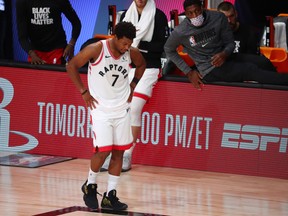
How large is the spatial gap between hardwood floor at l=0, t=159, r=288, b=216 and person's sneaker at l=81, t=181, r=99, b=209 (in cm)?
7

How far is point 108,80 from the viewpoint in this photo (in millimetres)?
7750

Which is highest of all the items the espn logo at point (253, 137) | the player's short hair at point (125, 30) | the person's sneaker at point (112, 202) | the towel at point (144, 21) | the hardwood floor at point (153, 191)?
the player's short hair at point (125, 30)

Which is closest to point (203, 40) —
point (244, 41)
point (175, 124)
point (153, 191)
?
point (244, 41)

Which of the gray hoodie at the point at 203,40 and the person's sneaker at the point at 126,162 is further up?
the gray hoodie at the point at 203,40

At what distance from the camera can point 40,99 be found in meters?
9.98

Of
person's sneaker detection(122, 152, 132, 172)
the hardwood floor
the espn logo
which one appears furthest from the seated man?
person's sneaker detection(122, 152, 132, 172)

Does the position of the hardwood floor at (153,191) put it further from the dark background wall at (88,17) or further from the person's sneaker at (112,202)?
the dark background wall at (88,17)

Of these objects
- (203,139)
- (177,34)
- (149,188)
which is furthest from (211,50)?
(149,188)

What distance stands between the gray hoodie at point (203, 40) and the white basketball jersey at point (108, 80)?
1532mm

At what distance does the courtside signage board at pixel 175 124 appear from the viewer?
9289 mm

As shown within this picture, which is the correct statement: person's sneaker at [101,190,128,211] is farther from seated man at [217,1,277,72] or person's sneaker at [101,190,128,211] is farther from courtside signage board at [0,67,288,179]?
seated man at [217,1,277,72]

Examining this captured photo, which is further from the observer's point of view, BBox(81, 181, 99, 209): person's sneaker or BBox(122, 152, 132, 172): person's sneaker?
BBox(122, 152, 132, 172): person's sneaker

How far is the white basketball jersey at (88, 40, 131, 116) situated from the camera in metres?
7.73

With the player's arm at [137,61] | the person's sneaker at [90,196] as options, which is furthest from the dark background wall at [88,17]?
the person's sneaker at [90,196]
